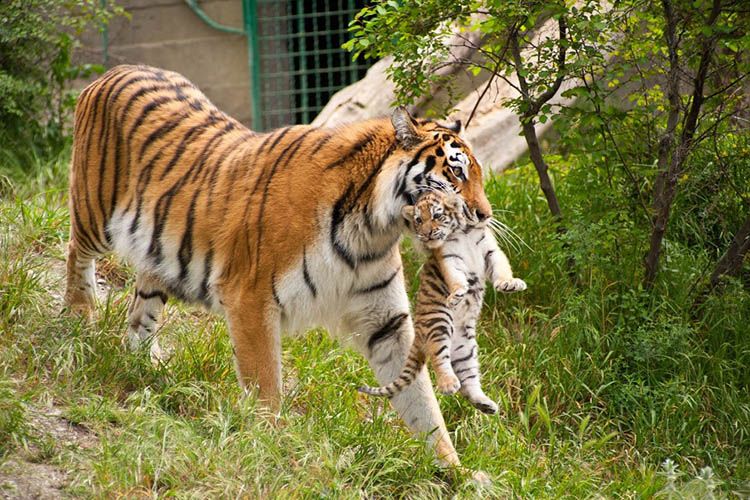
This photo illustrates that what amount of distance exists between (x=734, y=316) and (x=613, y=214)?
2.59 feet

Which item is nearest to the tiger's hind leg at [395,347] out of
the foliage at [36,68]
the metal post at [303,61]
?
the foliage at [36,68]

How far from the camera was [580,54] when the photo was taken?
5281 mm

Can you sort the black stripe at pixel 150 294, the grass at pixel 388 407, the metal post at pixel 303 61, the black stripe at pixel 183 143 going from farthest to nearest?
the metal post at pixel 303 61, the black stripe at pixel 150 294, the black stripe at pixel 183 143, the grass at pixel 388 407

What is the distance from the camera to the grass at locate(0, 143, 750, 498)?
13.3 feet

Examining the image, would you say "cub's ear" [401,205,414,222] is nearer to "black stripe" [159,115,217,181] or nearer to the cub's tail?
the cub's tail

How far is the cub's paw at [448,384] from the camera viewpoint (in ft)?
13.6

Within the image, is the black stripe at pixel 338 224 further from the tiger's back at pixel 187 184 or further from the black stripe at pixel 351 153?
the black stripe at pixel 351 153

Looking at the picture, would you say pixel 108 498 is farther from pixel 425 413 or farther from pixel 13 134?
pixel 13 134

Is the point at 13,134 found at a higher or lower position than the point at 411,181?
lower

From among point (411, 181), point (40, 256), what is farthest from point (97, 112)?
point (411, 181)

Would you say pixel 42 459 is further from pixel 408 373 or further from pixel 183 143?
pixel 183 143

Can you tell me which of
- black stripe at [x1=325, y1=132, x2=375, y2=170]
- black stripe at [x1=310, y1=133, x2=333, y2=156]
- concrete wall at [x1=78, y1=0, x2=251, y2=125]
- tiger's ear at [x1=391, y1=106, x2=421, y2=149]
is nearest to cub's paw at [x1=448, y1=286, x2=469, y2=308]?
tiger's ear at [x1=391, y1=106, x2=421, y2=149]

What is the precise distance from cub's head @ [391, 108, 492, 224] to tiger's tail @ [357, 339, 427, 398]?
0.63m

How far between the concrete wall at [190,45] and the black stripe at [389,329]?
586 cm
